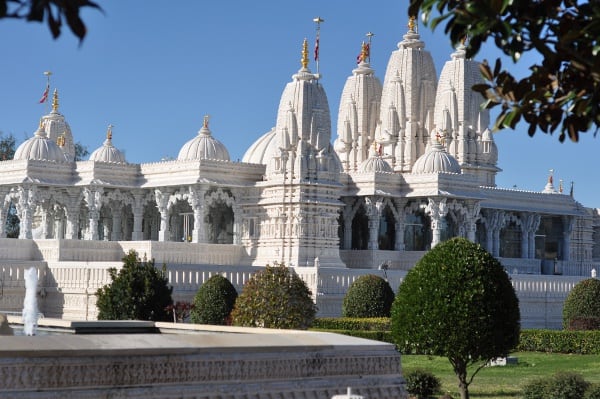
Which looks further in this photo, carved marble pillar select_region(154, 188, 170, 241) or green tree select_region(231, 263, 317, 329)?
carved marble pillar select_region(154, 188, 170, 241)

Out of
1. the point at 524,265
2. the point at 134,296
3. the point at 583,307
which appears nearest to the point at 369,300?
the point at 583,307

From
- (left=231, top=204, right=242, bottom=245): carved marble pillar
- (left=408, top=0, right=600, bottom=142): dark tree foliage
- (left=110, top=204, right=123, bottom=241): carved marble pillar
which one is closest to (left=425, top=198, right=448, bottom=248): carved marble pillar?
(left=231, top=204, right=242, bottom=245): carved marble pillar

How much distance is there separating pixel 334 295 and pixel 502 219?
17.0 m

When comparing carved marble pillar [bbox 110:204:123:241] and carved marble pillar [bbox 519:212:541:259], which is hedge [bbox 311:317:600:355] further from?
carved marble pillar [bbox 519:212:541:259]

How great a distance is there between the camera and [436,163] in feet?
152

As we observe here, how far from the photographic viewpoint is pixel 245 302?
74.9ft

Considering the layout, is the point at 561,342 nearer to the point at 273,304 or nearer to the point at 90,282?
the point at 273,304

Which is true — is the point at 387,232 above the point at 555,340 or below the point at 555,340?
above

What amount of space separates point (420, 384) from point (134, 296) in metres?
8.02

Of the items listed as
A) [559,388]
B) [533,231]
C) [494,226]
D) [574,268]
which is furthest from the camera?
[574,268]

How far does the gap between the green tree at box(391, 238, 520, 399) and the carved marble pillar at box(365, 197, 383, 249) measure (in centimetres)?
2901

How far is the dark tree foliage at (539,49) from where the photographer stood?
5969mm

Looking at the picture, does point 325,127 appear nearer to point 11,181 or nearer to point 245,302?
point 11,181

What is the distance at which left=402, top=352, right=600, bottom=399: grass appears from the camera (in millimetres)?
17547
